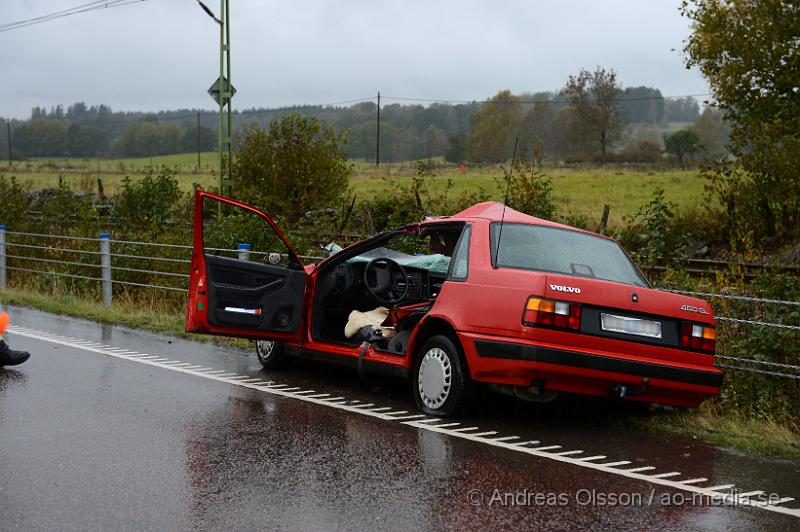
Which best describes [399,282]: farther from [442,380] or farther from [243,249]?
[243,249]

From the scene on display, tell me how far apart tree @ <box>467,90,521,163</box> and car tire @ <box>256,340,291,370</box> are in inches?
3816

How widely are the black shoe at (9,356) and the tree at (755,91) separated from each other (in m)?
19.7

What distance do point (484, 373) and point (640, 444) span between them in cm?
119

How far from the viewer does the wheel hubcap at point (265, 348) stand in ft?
32.5

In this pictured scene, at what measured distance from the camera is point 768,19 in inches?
1171

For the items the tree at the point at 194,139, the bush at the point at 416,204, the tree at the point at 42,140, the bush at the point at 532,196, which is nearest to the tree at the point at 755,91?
the bush at the point at 416,204

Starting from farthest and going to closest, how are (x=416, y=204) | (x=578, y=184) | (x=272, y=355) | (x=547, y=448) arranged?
1. (x=578, y=184)
2. (x=416, y=204)
3. (x=272, y=355)
4. (x=547, y=448)

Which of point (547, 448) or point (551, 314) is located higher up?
point (551, 314)

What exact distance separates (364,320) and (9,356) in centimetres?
342

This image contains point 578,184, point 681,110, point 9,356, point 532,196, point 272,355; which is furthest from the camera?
point 681,110

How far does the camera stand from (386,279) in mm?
9180

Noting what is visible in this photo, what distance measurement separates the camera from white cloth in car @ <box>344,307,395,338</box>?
29.3 ft

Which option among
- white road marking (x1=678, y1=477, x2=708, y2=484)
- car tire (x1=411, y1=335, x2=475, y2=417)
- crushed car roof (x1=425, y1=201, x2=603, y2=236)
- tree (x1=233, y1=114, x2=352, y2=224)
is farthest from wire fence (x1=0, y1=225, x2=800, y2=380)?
tree (x1=233, y1=114, x2=352, y2=224)

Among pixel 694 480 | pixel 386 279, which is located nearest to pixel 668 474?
pixel 694 480
